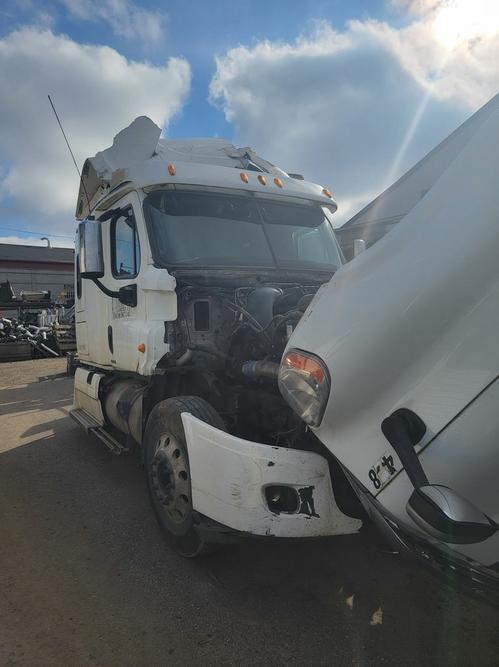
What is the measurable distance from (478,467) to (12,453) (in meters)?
5.68

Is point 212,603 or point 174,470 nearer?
point 212,603

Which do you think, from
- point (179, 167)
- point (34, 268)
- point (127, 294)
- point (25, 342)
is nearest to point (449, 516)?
point (127, 294)

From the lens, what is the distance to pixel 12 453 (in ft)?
19.1

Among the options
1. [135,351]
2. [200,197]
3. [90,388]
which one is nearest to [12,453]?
[90,388]

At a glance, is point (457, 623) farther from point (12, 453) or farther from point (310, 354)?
point (12, 453)

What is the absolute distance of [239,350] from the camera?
343 centimetres

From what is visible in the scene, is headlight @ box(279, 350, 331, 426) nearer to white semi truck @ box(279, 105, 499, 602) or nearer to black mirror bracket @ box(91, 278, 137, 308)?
white semi truck @ box(279, 105, 499, 602)

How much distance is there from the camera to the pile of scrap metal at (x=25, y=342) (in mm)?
17375

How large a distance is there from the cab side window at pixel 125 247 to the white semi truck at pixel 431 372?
2.54 metres

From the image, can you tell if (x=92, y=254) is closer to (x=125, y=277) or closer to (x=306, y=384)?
(x=125, y=277)

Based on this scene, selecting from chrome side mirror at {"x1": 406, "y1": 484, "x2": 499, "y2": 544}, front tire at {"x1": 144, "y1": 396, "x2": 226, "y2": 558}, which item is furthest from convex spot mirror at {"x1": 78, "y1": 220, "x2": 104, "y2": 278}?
chrome side mirror at {"x1": 406, "y1": 484, "x2": 499, "y2": 544}

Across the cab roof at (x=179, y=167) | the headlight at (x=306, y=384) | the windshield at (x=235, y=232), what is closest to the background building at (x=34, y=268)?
the cab roof at (x=179, y=167)

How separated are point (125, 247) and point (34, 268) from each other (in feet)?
141

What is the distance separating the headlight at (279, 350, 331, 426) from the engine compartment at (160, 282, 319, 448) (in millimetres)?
618
